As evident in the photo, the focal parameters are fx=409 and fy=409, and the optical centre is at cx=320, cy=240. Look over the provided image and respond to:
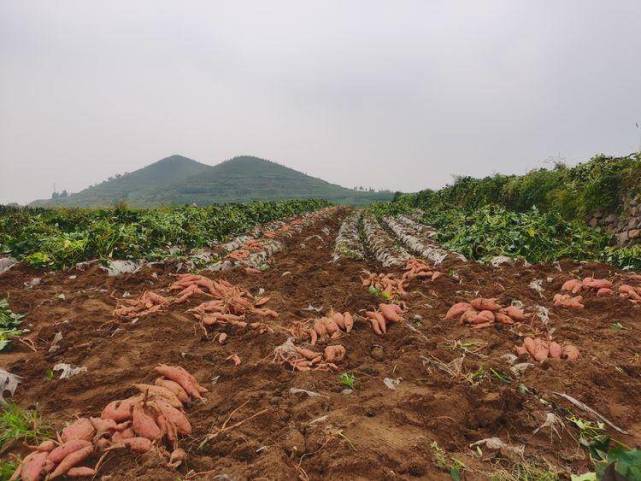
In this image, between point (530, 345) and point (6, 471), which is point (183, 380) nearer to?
point (6, 471)

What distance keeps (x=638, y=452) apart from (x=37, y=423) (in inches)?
132

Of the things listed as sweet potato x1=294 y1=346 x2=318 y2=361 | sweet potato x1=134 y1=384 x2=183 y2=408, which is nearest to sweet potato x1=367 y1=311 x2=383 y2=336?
sweet potato x1=294 y1=346 x2=318 y2=361

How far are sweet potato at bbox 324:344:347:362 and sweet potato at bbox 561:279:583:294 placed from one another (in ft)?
13.4

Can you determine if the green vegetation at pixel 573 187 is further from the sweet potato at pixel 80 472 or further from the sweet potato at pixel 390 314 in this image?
the sweet potato at pixel 80 472

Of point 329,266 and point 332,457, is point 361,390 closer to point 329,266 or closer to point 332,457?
point 332,457

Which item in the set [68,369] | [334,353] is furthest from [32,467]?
[334,353]

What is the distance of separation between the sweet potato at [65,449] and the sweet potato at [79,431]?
0.21 ft

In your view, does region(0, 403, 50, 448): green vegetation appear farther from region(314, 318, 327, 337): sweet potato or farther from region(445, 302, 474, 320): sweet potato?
region(445, 302, 474, 320): sweet potato

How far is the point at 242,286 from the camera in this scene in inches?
265

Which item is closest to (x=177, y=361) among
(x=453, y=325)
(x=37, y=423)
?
(x=37, y=423)

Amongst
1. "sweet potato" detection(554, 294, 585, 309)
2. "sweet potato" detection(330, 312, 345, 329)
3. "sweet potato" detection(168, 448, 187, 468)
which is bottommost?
"sweet potato" detection(168, 448, 187, 468)

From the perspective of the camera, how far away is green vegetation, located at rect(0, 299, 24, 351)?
426 centimetres

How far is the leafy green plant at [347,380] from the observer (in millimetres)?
3414

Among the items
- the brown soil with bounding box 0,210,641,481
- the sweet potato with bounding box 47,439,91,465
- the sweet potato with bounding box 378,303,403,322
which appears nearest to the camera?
the sweet potato with bounding box 47,439,91,465
